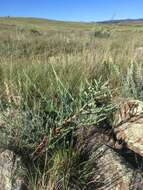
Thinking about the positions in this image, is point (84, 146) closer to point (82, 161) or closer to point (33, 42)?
point (82, 161)

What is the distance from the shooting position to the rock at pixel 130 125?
3060 millimetres

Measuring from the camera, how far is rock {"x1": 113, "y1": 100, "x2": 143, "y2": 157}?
10.0 ft

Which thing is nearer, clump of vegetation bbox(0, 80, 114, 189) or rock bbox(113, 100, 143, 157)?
clump of vegetation bbox(0, 80, 114, 189)

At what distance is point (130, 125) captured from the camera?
317cm

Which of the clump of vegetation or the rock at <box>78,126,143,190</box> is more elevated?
the clump of vegetation

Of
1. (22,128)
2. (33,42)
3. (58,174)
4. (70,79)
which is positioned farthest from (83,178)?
(33,42)

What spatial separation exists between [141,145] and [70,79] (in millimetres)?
1192

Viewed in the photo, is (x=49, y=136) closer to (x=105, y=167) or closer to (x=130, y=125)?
(x=105, y=167)

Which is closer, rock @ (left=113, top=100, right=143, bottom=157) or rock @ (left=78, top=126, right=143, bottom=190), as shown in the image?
rock @ (left=78, top=126, right=143, bottom=190)

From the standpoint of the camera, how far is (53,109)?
10.1 ft

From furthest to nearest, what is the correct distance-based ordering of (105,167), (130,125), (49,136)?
1. (130,125)
2. (49,136)
3. (105,167)

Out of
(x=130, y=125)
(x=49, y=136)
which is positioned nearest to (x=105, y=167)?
(x=49, y=136)

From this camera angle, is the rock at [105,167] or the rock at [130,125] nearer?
the rock at [105,167]

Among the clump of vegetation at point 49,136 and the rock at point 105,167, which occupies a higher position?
the clump of vegetation at point 49,136
